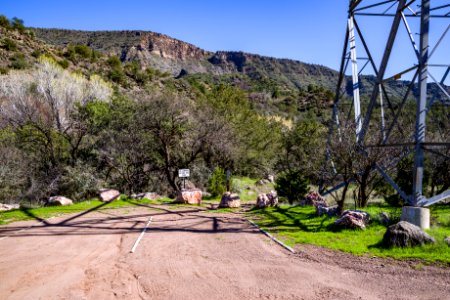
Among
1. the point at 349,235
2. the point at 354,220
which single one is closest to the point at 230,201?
the point at 354,220

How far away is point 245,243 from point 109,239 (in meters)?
3.90

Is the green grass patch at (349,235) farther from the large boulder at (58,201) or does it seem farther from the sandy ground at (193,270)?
the large boulder at (58,201)

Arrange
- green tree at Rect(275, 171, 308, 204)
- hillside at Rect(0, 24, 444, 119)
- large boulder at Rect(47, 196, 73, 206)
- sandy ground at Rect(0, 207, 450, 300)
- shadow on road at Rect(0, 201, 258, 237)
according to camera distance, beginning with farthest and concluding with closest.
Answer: hillside at Rect(0, 24, 444, 119) → green tree at Rect(275, 171, 308, 204) → large boulder at Rect(47, 196, 73, 206) → shadow on road at Rect(0, 201, 258, 237) → sandy ground at Rect(0, 207, 450, 300)

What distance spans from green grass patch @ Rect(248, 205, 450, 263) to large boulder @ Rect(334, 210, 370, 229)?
172 millimetres

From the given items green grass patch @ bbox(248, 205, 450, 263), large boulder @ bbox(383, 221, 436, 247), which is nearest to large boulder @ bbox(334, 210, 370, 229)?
green grass patch @ bbox(248, 205, 450, 263)

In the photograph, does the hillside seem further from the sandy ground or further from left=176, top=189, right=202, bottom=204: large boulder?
left=176, top=189, right=202, bottom=204: large boulder

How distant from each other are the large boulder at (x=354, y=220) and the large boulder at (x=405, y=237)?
1.78 m

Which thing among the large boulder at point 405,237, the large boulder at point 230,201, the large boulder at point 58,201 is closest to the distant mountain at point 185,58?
the large boulder at point 58,201

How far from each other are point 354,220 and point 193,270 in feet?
17.6

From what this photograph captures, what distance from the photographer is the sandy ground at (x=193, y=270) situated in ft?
18.2

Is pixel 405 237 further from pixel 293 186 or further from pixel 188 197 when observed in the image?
pixel 188 197

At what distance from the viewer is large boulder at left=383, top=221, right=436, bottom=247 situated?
25.3ft

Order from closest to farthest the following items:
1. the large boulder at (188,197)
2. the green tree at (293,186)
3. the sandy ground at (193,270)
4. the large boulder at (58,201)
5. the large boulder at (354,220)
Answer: the sandy ground at (193,270) → the large boulder at (354,220) → the large boulder at (58,201) → the large boulder at (188,197) → the green tree at (293,186)

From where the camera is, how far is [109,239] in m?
9.88
